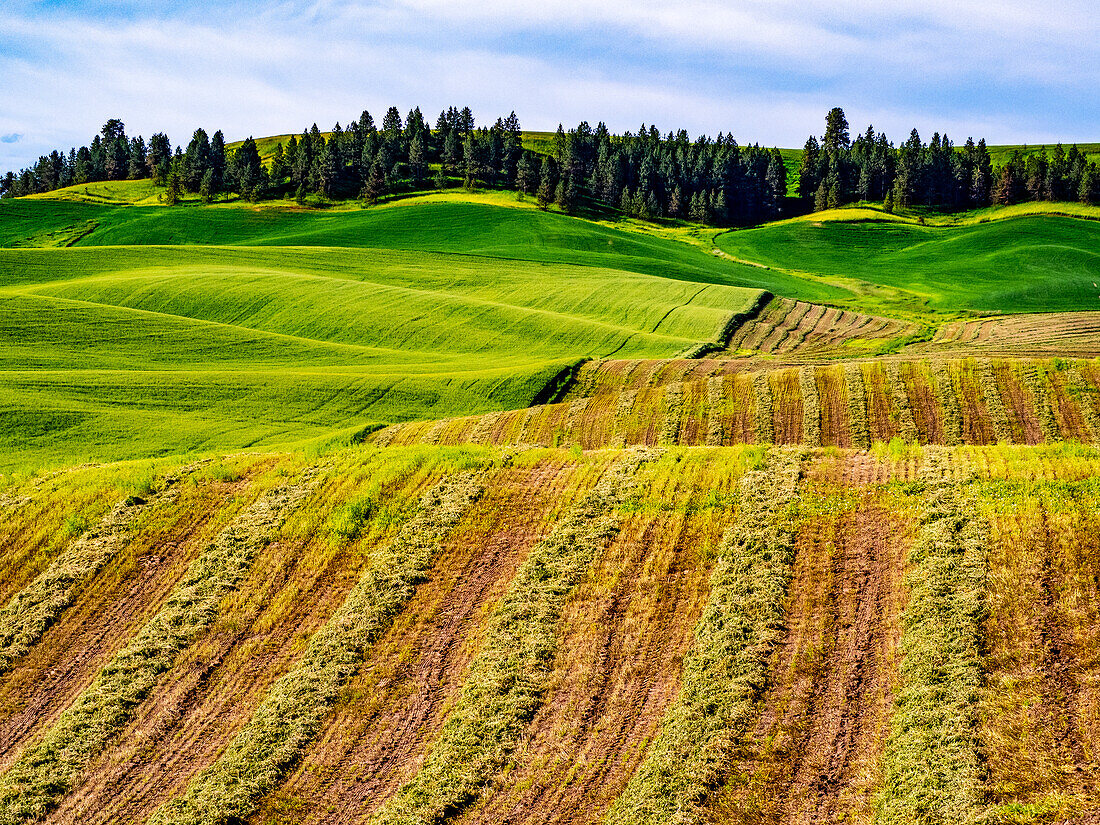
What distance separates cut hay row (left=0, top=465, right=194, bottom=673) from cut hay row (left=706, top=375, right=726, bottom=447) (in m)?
17.0

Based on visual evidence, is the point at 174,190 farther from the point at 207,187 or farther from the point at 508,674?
the point at 508,674

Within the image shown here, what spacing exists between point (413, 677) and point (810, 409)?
66.0 ft

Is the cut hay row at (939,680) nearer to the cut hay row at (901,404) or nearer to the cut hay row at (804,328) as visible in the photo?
the cut hay row at (901,404)

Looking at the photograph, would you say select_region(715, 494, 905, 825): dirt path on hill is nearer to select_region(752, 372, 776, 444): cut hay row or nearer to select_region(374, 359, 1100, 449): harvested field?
select_region(374, 359, 1100, 449): harvested field

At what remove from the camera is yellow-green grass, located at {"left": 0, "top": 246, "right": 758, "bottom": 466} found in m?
35.8

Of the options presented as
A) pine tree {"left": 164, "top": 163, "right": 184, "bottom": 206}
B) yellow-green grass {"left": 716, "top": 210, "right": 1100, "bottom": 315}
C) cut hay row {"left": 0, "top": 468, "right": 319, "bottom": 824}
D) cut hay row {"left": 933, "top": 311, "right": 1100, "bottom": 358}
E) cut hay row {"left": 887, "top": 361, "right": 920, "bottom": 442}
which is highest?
pine tree {"left": 164, "top": 163, "right": 184, "bottom": 206}

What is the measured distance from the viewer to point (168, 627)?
14.4 metres

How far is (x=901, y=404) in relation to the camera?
90.5ft

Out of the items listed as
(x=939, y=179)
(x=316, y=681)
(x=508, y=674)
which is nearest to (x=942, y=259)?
(x=939, y=179)

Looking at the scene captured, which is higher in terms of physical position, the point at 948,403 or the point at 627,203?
the point at 627,203

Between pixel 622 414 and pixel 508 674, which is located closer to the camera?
pixel 508 674

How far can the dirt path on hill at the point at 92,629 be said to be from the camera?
12734mm

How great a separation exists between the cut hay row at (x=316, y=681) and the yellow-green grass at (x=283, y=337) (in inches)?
789

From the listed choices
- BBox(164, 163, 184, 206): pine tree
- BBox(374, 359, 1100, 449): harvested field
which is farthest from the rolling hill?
BBox(164, 163, 184, 206): pine tree
